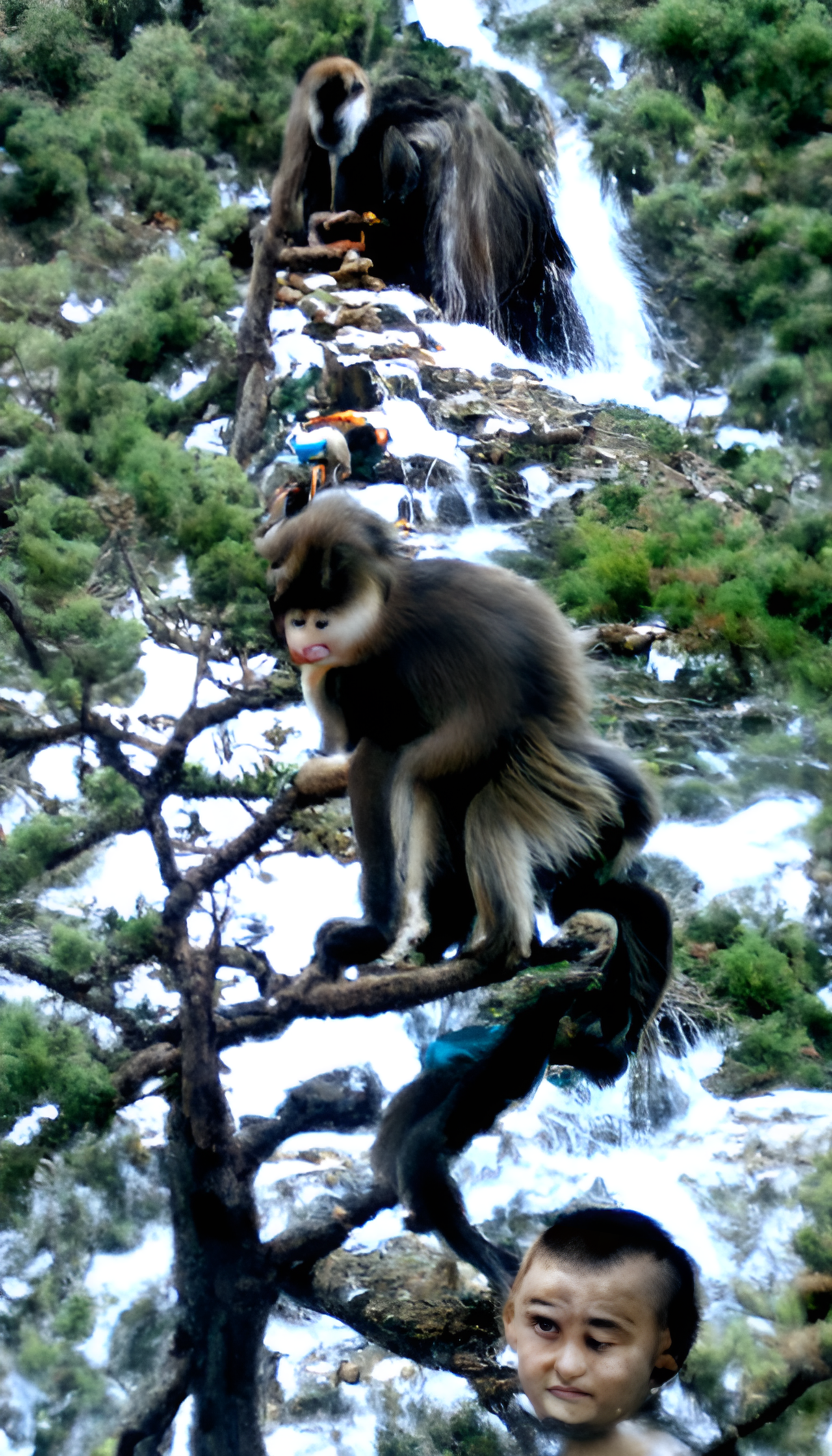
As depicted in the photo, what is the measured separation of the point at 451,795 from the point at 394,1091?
56cm

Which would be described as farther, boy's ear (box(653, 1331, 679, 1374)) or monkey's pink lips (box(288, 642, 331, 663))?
monkey's pink lips (box(288, 642, 331, 663))

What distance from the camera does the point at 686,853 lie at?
2.37 m

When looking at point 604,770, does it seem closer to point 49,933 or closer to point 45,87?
point 49,933

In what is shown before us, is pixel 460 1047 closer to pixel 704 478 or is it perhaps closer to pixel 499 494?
pixel 499 494

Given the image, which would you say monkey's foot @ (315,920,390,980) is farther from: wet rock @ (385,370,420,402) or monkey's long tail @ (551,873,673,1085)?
wet rock @ (385,370,420,402)

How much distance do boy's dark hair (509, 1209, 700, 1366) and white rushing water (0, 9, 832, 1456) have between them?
0.16ft

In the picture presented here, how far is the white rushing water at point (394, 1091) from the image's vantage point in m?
2.11

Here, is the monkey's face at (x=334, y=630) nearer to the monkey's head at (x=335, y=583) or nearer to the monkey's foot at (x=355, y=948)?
the monkey's head at (x=335, y=583)

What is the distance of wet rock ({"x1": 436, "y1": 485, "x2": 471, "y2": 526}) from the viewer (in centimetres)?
253

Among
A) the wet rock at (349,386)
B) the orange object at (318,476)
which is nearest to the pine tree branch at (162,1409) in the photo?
the orange object at (318,476)

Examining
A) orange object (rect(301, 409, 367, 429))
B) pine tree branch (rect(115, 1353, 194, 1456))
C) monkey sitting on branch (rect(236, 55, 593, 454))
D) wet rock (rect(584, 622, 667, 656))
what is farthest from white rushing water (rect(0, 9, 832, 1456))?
monkey sitting on branch (rect(236, 55, 593, 454))

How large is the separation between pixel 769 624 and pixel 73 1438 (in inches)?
82.2

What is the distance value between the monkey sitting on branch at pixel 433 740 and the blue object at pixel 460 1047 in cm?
14

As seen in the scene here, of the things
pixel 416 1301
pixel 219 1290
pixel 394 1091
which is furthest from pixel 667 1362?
pixel 219 1290
